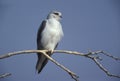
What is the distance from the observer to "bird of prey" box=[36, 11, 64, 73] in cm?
692

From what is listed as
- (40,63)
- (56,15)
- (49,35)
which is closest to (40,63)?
(40,63)

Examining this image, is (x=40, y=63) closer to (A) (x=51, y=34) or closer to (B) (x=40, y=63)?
(B) (x=40, y=63)

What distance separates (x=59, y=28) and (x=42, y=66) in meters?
0.88

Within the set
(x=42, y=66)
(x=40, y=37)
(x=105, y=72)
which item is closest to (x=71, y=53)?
(x=105, y=72)

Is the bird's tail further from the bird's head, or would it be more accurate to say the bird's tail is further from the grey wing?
the bird's head

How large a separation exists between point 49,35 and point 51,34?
7cm

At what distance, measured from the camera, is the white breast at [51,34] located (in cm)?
692

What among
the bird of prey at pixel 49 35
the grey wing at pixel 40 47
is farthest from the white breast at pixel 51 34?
the grey wing at pixel 40 47

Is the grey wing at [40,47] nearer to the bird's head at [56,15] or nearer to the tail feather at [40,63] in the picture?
the tail feather at [40,63]

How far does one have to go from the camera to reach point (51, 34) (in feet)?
22.9

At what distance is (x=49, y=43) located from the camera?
712 centimetres

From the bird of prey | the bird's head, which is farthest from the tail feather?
the bird's head

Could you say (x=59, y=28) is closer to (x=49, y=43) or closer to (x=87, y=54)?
(x=49, y=43)

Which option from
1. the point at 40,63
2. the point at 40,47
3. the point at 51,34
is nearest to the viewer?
the point at 40,63
